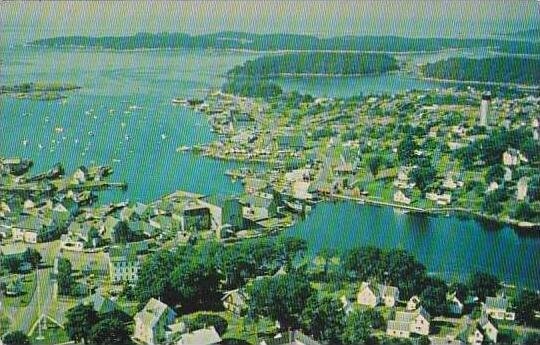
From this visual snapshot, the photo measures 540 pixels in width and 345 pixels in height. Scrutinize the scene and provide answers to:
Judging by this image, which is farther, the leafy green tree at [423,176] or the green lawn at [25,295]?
the leafy green tree at [423,176]

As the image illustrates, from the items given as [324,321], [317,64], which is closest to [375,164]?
[317,64]

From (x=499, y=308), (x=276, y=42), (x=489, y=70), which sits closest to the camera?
(x=499, y=308)

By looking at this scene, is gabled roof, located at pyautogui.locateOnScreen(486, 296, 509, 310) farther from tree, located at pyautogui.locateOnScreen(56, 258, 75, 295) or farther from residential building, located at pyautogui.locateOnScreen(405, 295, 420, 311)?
tree, located at pyautogui.locateOnScreen(56, 258, 75, 295)

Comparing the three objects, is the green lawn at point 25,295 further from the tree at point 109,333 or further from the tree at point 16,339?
the tree at point 109,333

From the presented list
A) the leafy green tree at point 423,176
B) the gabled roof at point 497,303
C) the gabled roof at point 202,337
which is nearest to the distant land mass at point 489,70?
the leafy green tree at point 423,176

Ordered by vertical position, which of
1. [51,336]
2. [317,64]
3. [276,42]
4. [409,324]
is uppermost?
[276,42]

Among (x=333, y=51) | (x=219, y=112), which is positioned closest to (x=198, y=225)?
(x=219, y=112)

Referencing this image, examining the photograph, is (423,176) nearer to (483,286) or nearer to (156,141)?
(483,286)

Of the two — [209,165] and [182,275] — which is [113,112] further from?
[182,275]
